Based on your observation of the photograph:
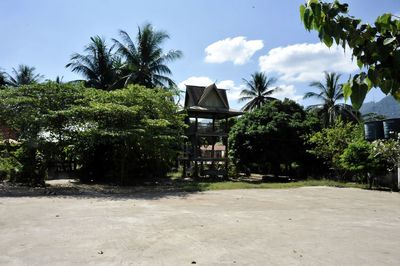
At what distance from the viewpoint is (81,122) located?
16.0 m

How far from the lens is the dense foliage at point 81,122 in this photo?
1514 centimetres

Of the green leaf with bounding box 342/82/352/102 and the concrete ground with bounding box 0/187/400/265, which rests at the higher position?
the green leaf with bounding box 342/82/352/102

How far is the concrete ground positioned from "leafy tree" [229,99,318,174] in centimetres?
1252

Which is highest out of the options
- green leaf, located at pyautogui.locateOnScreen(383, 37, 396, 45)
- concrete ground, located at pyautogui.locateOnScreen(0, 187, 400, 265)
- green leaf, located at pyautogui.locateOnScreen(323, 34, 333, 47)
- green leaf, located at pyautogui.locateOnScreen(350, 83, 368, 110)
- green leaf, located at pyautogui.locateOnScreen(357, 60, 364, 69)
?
green leaf, located at pyautogui.locateOnScreen(323, 34, 333, 47)

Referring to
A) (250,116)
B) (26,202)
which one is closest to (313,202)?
(26,202)

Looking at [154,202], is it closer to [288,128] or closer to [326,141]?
[326,141]

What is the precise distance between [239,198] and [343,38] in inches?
452

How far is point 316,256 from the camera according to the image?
5480 millimetres

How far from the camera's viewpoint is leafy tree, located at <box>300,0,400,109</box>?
65.7 inches

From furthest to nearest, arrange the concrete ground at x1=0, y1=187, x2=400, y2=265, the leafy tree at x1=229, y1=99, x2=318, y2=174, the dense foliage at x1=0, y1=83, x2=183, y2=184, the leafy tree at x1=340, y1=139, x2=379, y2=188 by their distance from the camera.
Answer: the leafy tree at x1=229, y1=99, x2=318, y2=174, the leafy tree at x1=340, y1=139, x2=379, y2=188, the dense foliage at x1=0, y1=83, x2=183, y2=184, the concrete ground at x1=0, y1=187, x2=400, y2=265

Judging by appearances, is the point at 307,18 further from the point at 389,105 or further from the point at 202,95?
the point at 202,95

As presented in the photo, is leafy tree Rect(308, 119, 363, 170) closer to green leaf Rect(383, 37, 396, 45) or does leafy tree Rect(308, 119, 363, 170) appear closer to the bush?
the bush

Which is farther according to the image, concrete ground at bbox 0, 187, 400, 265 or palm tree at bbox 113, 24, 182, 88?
Answer: palm tree at bbox 113, 24, 182, 88

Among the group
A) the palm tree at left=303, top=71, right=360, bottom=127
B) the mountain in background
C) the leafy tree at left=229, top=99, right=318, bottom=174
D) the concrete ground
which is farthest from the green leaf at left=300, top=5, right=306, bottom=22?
the palm tree at left=303, top=71, right=360, bottom=127
